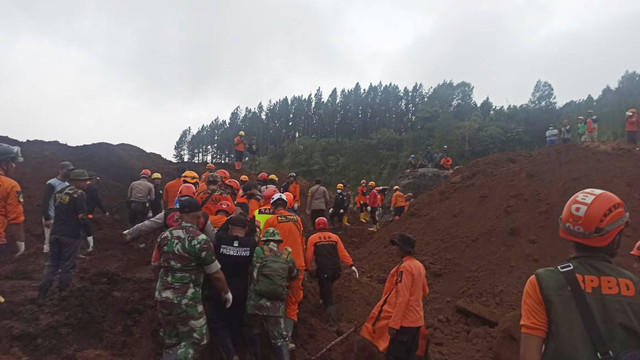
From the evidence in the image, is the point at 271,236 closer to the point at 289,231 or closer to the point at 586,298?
the point at 289,231

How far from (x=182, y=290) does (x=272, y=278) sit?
1.01m

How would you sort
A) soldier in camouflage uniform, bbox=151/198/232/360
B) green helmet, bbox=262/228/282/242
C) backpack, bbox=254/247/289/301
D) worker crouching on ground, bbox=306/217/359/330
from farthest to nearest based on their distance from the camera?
1. worker crouching on ground, bbox=306/217/359/330
2. green helmet, bbox=262/228/282/242
3. backpack, bbox=254/247/289/301
4. soldier in camouflage uniform, bbox=151/198/232/360

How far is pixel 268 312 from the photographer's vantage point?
173 inches

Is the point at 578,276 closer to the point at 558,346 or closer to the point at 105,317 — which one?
the point at 558,346

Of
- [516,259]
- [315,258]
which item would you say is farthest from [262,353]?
[516,259]

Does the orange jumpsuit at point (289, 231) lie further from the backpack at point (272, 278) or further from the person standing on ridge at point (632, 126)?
the person standing on ridge at point (632, 126)

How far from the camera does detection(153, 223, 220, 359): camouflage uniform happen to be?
3705 millimetres

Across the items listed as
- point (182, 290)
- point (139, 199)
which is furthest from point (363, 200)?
point (182, 290)

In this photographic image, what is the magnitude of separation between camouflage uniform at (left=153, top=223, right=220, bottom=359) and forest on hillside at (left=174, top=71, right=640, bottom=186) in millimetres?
22204

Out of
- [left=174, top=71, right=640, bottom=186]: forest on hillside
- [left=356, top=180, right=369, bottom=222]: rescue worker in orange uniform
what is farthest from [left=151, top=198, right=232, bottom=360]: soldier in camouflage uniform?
[left=174, top=71, right=640, bottom=186]: forest on hillside

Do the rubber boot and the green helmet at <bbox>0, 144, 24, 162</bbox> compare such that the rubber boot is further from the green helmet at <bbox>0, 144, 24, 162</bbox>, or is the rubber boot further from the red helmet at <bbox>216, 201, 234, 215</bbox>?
the green helmet at <bbox>0, 144, 24, 162</bbox>

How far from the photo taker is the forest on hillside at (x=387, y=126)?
4241cm

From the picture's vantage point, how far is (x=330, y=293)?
632 centimetres

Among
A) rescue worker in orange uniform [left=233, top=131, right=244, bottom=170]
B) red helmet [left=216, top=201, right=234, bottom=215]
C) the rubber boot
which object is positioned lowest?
the rubber boot
